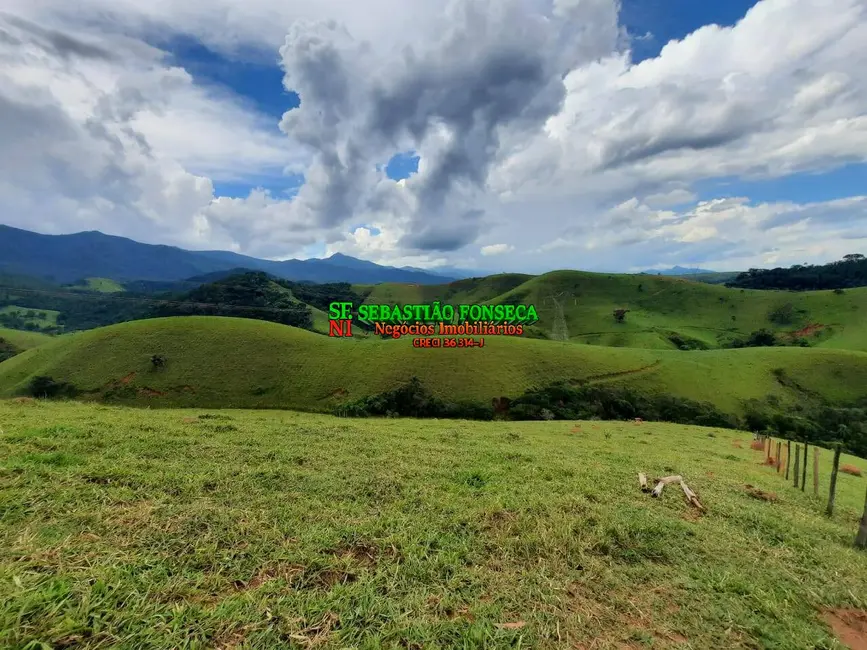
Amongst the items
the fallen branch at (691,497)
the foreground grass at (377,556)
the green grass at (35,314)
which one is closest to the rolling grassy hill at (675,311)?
the fallen branch at (691,497)

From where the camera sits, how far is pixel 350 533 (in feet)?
27.2

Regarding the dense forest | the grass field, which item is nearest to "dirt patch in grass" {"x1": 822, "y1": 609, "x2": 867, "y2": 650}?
the grass field

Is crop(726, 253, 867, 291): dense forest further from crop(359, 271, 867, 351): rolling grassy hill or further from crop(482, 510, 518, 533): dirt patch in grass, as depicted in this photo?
→ crop(482, 510, 518, 533): dirt patch in grass

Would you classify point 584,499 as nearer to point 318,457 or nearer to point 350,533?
point 350,533

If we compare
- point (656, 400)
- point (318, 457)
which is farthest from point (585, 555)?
point (656, 400)

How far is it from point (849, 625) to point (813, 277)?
229713mm

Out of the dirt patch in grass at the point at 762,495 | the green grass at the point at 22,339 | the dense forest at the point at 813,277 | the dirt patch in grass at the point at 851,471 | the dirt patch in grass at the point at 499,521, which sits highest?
the dense forest at the point at 813,277

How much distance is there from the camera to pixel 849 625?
7.04 meters

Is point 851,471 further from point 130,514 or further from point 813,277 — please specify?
point 813,277

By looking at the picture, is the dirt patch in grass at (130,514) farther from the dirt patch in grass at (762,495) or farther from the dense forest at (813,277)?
the dense forest at (813,277)

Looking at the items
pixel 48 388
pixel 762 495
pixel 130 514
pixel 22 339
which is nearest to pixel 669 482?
pixel 762 495

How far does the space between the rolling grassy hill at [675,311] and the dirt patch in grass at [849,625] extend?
97.7 meters

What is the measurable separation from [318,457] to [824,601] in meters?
12.9

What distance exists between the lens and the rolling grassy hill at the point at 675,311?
102750mm
